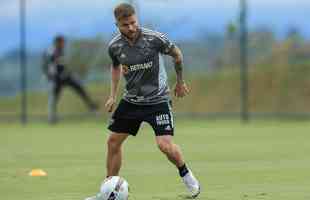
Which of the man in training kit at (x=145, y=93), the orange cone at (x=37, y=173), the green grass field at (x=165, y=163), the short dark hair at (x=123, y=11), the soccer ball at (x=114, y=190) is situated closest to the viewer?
the soccer ball at (x=114, y=190)

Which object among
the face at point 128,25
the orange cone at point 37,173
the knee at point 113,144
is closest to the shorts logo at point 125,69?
the face at point 128,25

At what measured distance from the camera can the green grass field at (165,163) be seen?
1088 centimetres

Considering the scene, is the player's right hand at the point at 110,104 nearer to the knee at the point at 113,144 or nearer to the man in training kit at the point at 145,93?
the man in training kit at the point at 145,93

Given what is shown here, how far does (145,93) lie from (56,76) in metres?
17.2

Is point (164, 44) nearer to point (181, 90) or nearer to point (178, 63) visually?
point (178, 63)

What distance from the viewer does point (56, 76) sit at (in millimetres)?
27500

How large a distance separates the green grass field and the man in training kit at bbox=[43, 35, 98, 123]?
2.02 metres

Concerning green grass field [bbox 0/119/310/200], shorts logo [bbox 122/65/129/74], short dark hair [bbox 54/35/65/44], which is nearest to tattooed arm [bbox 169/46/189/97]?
shorts logo [bbox 122/65/129/74]

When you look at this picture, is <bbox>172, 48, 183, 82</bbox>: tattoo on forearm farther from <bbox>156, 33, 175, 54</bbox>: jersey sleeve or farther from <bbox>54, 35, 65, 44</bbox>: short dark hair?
<bbox>54, 35, 65, 44</bbox>: short dark hair

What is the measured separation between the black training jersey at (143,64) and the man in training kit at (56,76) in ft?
54.9

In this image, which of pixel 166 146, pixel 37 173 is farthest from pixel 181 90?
pixel 37 173

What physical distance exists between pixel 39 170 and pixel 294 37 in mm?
16051

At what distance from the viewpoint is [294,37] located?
28.4m

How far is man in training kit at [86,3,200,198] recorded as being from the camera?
10.5 m
